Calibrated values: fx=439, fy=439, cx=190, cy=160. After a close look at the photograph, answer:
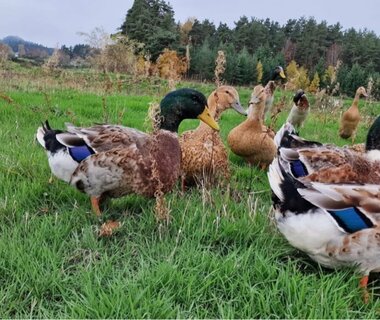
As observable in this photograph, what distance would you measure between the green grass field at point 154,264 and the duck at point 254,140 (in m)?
1.43

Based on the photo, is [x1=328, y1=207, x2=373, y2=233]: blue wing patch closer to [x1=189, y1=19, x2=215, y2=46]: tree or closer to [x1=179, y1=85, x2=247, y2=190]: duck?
[x1=179, y1=85, x2=247, y2=190]: duck

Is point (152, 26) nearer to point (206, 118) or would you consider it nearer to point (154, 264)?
point (206, 118)

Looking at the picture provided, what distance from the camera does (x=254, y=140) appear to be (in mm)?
5176

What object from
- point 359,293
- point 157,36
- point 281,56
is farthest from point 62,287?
point 281,56

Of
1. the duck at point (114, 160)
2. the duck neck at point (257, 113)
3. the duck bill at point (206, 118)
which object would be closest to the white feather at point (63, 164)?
the duck at point (114, 160)

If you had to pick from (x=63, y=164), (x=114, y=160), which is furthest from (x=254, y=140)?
(x=63, y=164)

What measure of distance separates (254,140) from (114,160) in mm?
2492

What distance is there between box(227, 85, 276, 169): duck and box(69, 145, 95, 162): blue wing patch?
2378mm

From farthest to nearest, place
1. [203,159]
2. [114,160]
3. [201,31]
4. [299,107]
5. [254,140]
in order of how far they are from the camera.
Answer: [201,31]
[299,107]
[254,140]
[203,159]
[114,160]

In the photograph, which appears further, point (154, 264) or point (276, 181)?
point (276, 181)

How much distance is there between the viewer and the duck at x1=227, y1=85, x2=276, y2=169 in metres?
5.13

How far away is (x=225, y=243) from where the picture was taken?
9.09ft

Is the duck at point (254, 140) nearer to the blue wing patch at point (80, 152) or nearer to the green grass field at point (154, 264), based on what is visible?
the green grass field at point (154, 264)

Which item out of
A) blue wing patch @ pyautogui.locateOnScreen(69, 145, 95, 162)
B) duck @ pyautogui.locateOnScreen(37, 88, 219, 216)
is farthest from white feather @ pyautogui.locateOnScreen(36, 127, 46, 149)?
blue wing patch @ pyautogui.locateOnScreen(69, 145, 95, 162)
